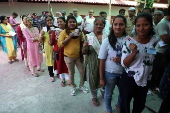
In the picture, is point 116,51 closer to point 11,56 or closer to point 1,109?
point 1,109

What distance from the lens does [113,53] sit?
1.76 meters

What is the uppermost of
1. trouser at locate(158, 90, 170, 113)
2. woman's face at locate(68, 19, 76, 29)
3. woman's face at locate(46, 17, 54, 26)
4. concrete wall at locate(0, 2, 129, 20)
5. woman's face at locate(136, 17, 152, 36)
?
concrete wall at locate(0, 2, 129, 20)

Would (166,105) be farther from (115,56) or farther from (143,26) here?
(143,26)

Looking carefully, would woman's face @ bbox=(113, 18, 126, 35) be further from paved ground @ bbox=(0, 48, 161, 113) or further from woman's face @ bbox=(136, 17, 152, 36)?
paved ground @ bbox=(0, 48, 161, 113)

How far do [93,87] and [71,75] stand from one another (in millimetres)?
698

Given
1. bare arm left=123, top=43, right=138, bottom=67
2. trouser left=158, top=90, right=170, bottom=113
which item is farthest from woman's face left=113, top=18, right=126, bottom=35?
trouser left=158, top=90, right=170, bottom=113

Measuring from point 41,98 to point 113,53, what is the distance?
1.99 m

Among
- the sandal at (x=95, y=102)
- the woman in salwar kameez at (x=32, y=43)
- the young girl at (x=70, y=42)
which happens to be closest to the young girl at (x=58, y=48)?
the young girl at (x=70, y=42)

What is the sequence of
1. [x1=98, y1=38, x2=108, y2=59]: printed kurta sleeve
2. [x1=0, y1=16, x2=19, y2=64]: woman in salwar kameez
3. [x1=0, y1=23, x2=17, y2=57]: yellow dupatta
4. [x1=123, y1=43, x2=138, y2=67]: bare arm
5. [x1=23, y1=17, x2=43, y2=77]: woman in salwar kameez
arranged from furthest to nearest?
[x1=0, y1=23, x2=17, y2=57]: yellow dupatta
[x1=0, y1=16, x2=19, y2=64]: woman in salwar kameez
[x1=23, y1=17, x2=43, y2=77]: woman in salwar kameez
[x1=98, y1=38, x2=108, y2=59]: printed kurta sleeve
[x1=123, y1=43, x2=138, y2=67]: bare arm

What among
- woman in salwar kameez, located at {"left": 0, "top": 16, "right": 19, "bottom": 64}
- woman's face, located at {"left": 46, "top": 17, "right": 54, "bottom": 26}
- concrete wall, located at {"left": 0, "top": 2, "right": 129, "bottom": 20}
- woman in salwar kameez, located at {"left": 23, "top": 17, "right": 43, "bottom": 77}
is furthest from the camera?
concrete wall, located at {"left": 0, "top": 2, "right": 129, "bottom": 20}

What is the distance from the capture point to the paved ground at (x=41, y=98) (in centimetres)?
235

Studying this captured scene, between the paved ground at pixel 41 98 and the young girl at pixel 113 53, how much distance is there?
857mm

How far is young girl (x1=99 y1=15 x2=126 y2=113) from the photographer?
5.55 ft

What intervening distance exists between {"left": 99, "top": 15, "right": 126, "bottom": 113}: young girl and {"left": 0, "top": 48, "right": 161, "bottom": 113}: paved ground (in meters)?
0.86
